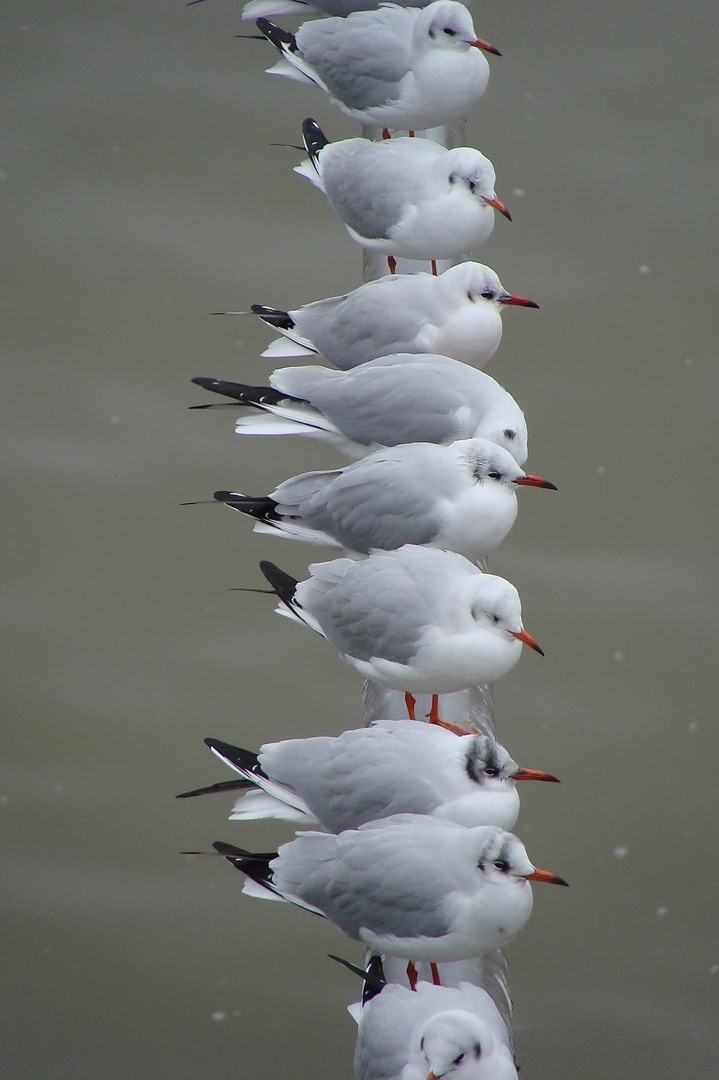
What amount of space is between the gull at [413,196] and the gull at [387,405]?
223 millimetres

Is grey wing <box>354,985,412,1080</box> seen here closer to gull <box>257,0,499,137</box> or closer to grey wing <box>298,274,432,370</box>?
grey wing <box>298,274,432,370</box>

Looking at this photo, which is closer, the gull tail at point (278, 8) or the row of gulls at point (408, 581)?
the row of gulls at point (408, 581)

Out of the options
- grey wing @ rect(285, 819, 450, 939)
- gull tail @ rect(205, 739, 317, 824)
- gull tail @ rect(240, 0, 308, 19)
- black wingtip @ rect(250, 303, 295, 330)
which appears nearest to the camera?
grey wing @ rect(285, 819, 450, 939)

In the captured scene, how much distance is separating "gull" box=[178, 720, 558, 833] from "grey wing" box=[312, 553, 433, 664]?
0.09 metres

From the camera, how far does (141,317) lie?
266 centimetres

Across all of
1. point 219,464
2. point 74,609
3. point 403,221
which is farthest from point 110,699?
point 403,221

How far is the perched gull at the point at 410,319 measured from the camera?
1.51 metres

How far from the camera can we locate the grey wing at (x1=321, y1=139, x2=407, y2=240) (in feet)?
5.46

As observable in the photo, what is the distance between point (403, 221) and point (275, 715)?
103 cm

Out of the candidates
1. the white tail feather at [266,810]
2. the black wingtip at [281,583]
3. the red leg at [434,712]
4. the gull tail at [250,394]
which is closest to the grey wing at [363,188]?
the gull tail at [250,394]

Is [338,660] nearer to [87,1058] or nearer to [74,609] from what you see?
[74,609]

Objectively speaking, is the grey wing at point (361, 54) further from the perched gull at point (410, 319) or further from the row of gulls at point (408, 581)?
the perched gull at point (410, 319)

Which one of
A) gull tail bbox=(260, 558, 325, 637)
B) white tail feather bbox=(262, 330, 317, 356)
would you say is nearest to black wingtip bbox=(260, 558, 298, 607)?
gull tail bbox=(260, 558, 325, 637)

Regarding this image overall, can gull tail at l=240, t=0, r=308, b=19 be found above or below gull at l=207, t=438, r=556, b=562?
above
